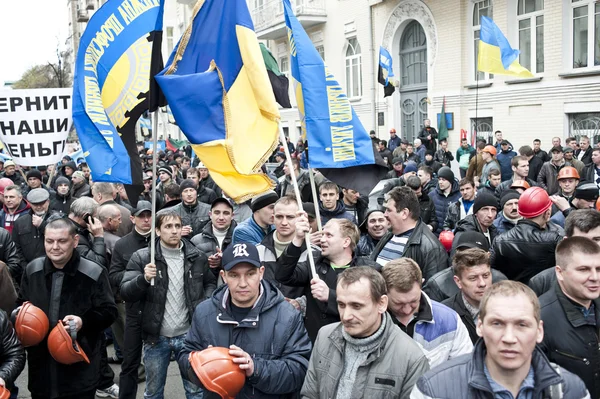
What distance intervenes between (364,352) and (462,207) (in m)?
5.44

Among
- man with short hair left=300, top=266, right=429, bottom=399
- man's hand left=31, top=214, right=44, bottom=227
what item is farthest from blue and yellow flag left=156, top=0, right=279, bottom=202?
man's hand left=31, top=214, right=44, bottom=227

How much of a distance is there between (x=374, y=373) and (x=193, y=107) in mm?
2488

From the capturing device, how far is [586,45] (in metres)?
16.8

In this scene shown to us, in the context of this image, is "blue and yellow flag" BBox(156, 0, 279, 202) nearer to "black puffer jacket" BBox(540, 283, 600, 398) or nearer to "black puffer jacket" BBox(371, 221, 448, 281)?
"black puffer jacket" BBox(371, 221, 448, 281)

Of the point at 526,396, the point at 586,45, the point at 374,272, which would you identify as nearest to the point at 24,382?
the point at 374,272

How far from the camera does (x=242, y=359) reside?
11.8ft

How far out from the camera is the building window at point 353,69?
86.3 ft

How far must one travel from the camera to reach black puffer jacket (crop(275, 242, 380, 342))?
475cm

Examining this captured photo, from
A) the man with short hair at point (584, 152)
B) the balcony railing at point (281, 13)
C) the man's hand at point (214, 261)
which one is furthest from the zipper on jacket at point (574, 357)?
the balcony railing at point (281, 13)

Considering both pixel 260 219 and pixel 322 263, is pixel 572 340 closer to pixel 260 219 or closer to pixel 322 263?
pixel 322 263

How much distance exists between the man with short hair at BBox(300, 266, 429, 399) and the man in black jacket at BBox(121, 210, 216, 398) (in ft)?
7.67

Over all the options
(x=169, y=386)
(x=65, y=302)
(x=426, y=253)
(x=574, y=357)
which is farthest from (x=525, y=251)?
(x=169, y=386)

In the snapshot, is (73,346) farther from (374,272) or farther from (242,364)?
(374,272)

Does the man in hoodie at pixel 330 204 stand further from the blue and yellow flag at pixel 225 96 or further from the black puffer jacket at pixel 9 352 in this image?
the black puffer jacket at pixel 9 352
